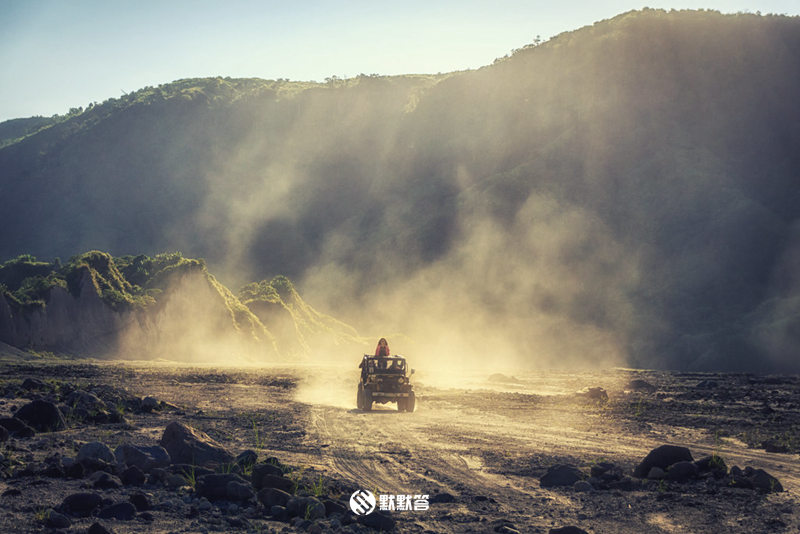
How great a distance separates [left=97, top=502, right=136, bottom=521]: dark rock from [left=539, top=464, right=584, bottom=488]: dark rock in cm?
821

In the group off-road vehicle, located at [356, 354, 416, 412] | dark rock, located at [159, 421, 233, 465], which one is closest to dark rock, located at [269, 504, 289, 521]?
dark rock, located at [159, 421, 233, 465]

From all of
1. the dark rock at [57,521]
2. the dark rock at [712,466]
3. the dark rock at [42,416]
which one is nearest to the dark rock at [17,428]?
the dark rock at [42,416]

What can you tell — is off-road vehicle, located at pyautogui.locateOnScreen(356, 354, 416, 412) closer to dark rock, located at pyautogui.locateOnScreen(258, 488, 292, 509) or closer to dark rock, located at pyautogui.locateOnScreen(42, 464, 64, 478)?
dark rock, located at pyautogui.locateOnScreen(42, 464, 64, 478)

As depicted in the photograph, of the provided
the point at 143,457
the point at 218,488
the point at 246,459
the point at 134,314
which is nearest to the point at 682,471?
the point at 246,459

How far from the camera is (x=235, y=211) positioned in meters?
136

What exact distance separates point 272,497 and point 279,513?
0.59m

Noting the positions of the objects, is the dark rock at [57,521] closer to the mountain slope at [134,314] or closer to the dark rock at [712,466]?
the dark rock at [712,466]

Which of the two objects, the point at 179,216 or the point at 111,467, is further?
the point at 179,216

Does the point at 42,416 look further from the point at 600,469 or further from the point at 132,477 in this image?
the point at 600,469

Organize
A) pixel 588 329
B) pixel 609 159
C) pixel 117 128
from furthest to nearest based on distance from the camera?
1. pixel 117 128
2. pixel 609 159
3. pixel 588 329

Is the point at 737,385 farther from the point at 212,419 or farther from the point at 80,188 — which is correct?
the point at 80,188

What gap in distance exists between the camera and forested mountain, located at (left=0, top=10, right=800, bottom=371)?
8400 cm

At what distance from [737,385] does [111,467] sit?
4347cm

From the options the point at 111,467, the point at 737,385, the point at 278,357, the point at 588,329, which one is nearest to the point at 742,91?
the point at 588,329
